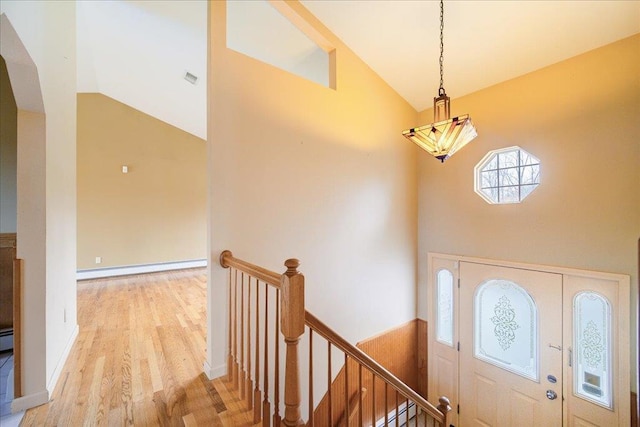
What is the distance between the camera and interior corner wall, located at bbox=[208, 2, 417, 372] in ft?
7.82

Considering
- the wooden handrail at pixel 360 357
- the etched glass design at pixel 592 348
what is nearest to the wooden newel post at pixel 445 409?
the wooden handrail at pixel 360 357

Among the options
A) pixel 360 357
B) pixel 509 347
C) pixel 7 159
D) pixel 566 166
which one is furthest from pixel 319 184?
pixel 7 159

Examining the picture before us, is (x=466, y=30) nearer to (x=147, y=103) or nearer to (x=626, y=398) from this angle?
(x=626, y=398)

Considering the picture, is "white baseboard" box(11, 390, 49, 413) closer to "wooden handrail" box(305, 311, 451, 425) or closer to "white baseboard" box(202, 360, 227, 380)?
"white baseboard" box(202, 360, 227, 380)

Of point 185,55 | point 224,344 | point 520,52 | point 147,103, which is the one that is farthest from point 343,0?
point 147,103

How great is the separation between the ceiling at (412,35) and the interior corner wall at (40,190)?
120 cm

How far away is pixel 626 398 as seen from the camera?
2.54 m

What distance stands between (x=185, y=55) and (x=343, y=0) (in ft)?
7.48

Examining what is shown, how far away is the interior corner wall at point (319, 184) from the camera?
2.38 meters

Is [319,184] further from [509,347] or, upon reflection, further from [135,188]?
[135,188]

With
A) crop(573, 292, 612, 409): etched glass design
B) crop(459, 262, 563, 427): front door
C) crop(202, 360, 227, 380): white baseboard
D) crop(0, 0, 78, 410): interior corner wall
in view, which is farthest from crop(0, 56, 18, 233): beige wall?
crop(573, 292, 612, 409): etched glass design

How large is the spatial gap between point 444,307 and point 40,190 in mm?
4614

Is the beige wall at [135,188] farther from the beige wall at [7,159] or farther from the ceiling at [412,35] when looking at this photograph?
the beige wall at [7,159]

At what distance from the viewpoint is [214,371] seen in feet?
7.14
